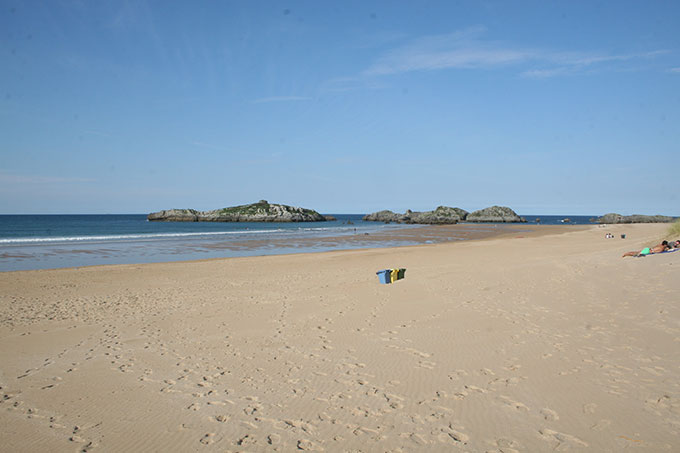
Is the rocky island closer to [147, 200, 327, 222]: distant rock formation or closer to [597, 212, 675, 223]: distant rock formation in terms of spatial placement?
[597, 212, 675, 223]: distant rock formation

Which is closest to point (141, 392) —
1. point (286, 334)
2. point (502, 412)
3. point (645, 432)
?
point (286, 334)

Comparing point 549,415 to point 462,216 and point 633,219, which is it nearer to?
point 462,216

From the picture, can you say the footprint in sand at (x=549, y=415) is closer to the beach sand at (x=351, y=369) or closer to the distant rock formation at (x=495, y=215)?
the beach sand at (x=351, y=369)

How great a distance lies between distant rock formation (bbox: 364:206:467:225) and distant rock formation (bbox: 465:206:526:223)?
3166 mm

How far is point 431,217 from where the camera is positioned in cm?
10431

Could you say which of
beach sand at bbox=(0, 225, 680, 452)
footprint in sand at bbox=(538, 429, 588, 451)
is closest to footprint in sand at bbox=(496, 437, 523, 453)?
beach sand at bbox=(0, 225, 680, 452)

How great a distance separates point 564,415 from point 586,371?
1.49 m

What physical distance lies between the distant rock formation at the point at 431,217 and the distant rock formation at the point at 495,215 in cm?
Result: 317

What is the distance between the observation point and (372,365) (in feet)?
20.5

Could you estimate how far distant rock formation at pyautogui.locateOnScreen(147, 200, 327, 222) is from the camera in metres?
110

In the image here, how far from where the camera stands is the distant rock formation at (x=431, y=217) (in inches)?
3948

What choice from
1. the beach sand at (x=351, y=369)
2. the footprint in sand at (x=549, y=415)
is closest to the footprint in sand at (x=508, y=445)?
the beach sand at (x=351, y=369)

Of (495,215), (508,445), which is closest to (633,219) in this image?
(495,215)

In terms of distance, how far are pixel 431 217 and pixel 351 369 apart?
101121 mm
